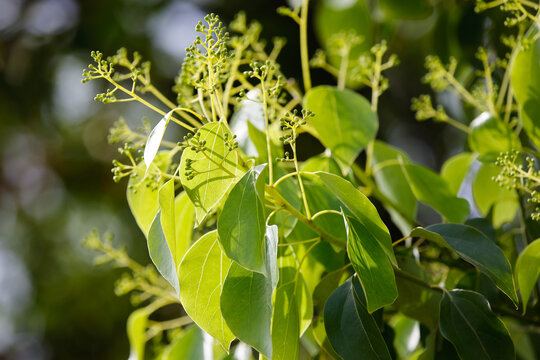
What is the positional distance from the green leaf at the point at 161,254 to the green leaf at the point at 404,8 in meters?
0.76

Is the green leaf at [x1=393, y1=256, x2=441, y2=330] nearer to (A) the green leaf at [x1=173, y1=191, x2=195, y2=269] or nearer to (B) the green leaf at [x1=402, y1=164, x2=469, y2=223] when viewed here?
(B) the green leaf at [x1=402, y1=164, x2=469, y2=223]

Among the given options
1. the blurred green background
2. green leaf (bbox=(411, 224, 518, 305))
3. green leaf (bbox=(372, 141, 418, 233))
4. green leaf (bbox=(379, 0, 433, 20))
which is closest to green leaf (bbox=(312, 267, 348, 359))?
green leaf (bbox=(411, 224, 518, 305))

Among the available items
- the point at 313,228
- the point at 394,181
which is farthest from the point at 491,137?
the point at 313,228

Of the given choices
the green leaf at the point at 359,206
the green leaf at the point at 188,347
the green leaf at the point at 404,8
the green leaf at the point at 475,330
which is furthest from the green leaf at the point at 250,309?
the green leaf at the point at 404,8

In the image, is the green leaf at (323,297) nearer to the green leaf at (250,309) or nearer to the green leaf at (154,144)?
the green leaf at (250,309)

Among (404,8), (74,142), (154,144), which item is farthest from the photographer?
(74,142)

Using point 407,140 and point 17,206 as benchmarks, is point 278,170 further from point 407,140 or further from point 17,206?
point 17,206

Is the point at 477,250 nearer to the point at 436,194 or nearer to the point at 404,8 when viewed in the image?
the point at 436,194

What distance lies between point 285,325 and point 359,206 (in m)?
0.14

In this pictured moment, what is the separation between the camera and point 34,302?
217 cm

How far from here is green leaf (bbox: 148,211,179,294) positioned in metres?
0.47

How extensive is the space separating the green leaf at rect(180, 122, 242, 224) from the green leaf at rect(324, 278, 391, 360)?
16cm

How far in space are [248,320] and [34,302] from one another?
201 centimetres

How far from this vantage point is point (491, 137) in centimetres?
66
